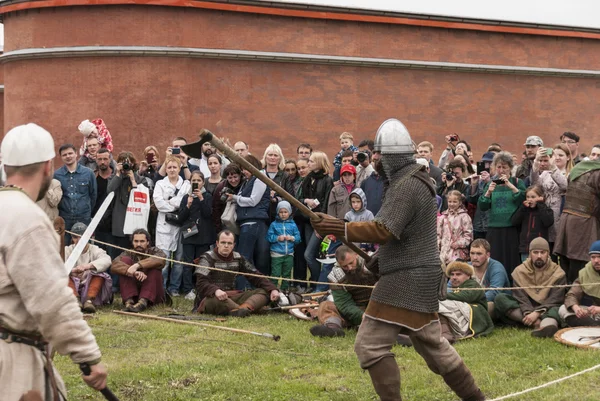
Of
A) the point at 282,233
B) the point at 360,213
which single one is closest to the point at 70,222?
the point at 282,233

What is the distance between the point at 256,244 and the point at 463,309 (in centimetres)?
345

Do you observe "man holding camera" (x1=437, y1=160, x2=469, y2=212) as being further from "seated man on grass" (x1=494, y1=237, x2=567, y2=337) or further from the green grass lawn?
the green grass lawn

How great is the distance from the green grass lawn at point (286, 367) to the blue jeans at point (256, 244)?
6.78 ft

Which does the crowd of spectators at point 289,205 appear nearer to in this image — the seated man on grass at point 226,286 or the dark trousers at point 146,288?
the dark trousers at point 146,288

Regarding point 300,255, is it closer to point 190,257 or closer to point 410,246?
point 190,257

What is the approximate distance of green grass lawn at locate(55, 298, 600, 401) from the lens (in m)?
6.70

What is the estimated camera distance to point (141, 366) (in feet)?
24.5

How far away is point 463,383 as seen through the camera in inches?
232

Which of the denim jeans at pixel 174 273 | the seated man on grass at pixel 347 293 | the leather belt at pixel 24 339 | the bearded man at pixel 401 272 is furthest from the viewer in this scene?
the denim jeans at pixel 174 273

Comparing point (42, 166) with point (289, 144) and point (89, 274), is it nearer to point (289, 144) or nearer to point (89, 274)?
point (89, 274)

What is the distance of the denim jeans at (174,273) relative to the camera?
11641mm

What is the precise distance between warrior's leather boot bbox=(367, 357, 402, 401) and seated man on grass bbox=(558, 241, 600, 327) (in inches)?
133

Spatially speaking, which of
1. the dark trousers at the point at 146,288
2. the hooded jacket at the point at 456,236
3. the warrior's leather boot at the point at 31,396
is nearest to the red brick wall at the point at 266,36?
the dark trousers at the point at 146,288

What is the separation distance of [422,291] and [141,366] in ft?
9.60
